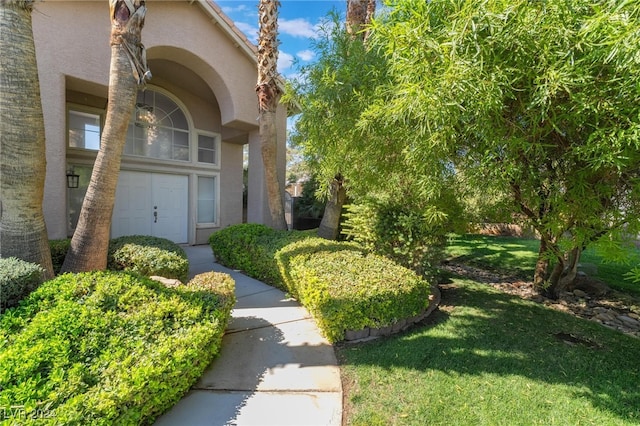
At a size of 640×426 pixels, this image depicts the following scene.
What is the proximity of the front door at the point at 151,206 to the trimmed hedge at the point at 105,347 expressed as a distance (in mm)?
6138


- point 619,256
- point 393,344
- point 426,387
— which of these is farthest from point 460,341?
point 619,256

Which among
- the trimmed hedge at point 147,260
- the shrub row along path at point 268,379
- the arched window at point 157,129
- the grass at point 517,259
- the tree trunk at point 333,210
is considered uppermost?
the arched window at point 157,129

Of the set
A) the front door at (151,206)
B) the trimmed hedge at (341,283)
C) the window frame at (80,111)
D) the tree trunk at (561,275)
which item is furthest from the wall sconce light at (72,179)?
the tree trunk at (561,275)

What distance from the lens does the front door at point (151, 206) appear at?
8.96 m

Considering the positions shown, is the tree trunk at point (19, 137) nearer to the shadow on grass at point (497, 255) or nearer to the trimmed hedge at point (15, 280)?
the trimmed hedge at point (15, 280)

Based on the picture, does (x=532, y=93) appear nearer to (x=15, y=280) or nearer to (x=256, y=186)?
(x=15, y=280)

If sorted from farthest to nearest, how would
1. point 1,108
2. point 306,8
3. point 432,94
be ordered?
point 306,8 < point 1,108 < point 432,94

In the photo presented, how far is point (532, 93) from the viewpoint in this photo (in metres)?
2.58

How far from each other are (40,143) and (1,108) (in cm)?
53

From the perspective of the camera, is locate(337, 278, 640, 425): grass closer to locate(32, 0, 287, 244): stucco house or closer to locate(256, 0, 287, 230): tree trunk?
locate(256, 0, 287, 230): tree trunk

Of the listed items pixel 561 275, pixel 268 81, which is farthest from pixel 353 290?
pixel 268 81

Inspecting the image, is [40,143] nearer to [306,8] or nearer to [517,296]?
[306,8]

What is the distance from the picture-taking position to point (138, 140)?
9.29m

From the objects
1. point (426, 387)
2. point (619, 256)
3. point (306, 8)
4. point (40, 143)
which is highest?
point (306, 8)
